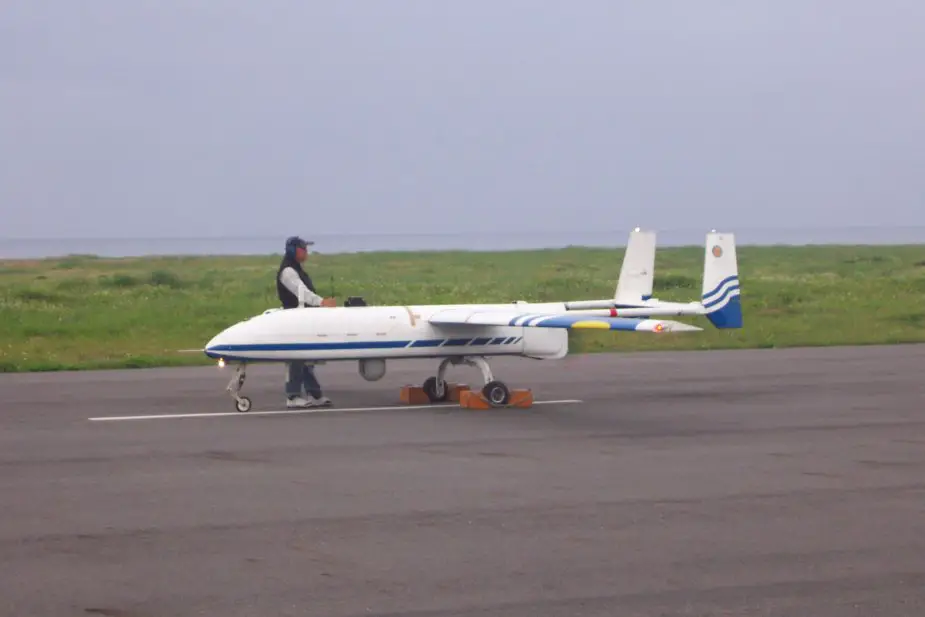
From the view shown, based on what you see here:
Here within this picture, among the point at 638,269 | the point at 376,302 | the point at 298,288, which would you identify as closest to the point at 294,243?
the point at 298,288

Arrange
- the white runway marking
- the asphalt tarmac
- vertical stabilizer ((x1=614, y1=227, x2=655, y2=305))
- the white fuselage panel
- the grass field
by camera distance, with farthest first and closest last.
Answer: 1. the grass field
2. vertical stabilizer ((x1=614, y1=227, x2=655, y2=305))
3. the white fuselage panel
4. the white runway marking
5. the asphalt tarmac

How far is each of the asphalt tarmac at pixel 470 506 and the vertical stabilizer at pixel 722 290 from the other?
1092 mm

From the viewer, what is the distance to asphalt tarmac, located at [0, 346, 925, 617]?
7.27 m

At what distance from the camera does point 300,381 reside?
627 inches

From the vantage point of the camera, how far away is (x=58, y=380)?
759 inches

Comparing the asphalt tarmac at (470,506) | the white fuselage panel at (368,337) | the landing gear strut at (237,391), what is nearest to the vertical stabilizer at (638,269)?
the white fuselage panel at (368,337)

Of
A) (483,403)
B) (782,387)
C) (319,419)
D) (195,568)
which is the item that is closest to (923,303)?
(782,387)

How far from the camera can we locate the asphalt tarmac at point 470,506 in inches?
286

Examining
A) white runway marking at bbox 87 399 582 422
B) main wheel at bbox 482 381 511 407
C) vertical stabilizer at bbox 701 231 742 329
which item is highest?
vertical stabilizer at bbox 701 231 742 329

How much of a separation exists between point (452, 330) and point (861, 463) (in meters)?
5.89

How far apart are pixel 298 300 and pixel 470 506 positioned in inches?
272

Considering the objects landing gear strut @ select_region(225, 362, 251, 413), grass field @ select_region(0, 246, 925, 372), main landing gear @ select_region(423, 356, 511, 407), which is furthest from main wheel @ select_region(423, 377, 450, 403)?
grass field @ select_region(0, 246, 925, 372)

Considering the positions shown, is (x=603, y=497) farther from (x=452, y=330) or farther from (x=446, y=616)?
(x=452, y=330)

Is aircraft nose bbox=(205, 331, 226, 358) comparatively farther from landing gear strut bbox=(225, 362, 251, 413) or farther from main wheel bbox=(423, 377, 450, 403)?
main wheel bbox=(423, 377, 450, 403)
